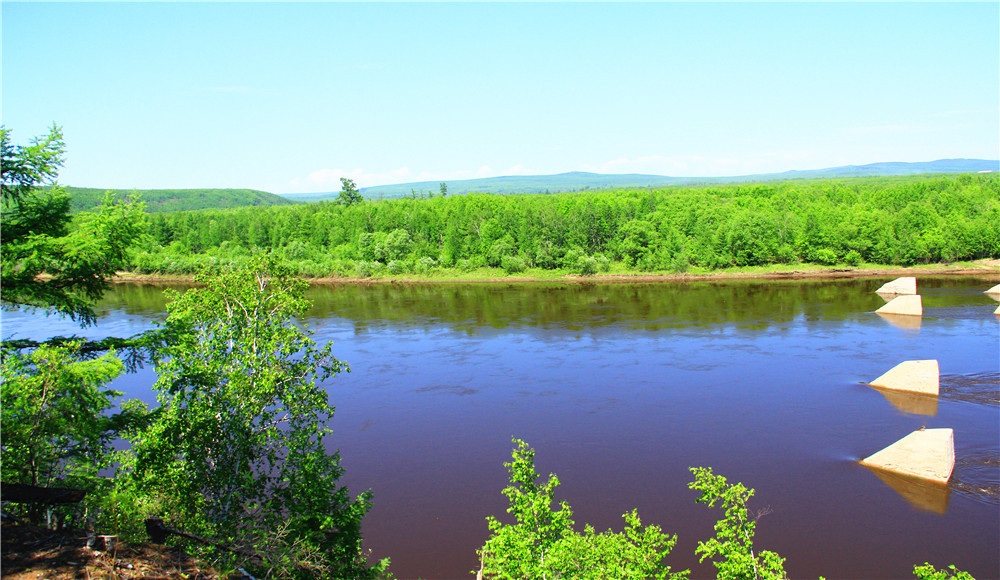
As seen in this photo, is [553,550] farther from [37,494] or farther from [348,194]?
[348,194]

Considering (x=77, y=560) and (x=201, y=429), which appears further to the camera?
(x=201, y=429)

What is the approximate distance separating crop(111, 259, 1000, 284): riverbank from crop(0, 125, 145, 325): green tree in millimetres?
69690

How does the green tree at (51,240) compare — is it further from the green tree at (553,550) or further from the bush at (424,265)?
the bush at (424,265)

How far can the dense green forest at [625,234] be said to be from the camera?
79312mm

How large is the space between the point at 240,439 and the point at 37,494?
287 cm

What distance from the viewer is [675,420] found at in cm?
2859

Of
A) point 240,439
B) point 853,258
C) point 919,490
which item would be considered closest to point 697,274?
point 853,258

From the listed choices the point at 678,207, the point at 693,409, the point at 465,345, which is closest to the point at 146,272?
the point at 465,345

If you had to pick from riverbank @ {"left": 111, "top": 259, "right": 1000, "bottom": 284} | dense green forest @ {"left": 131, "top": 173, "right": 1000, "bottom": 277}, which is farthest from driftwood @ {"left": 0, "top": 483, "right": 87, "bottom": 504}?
riverbank @ {"left": 111, "top": 259, "right": 1000, "bottom": 284}

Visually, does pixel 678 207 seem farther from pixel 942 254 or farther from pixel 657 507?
pixel 657 507

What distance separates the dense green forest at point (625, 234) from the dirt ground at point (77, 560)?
2691 inches

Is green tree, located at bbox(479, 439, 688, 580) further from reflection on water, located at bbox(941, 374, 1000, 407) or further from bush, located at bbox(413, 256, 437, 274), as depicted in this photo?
bush, located at bbox(413, 256, 437, 274)

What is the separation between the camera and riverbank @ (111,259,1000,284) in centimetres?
7462

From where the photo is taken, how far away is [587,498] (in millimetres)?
21547
